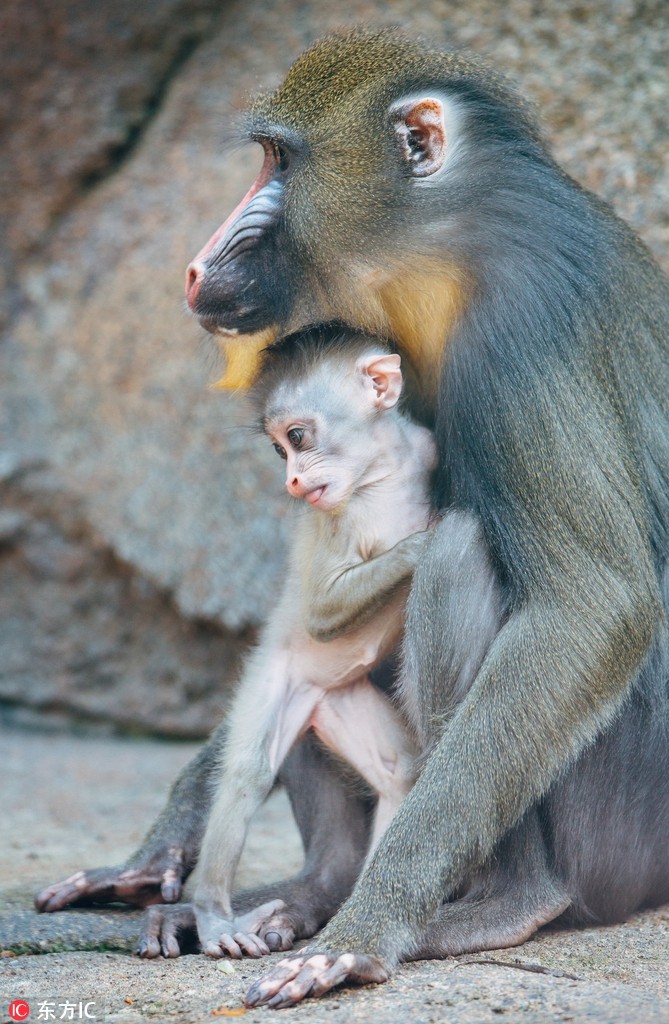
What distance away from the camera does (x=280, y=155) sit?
12.6 feet

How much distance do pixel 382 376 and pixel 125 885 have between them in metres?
1.74

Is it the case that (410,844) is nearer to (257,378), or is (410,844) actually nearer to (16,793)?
(257,378)

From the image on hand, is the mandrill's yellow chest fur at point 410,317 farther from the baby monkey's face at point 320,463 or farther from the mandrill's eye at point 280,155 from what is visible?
the mandrill's eye at point 280,155

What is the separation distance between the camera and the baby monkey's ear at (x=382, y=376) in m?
3.75

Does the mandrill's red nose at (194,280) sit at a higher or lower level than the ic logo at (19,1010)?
higher

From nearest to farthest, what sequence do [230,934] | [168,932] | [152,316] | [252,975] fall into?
[252,975]
[230,934]
[168,932]
[152,316]

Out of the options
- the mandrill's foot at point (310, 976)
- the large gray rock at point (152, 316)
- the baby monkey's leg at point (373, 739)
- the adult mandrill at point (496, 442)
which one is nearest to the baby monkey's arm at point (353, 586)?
the adult mandrill at point (496, 442)

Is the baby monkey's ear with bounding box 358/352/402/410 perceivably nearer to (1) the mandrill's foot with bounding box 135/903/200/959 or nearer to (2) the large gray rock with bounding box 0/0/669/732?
(1) the mandrill's foot with bounding box 135/903/200/959

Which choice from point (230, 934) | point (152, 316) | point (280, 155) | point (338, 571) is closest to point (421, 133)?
point (280, 155)

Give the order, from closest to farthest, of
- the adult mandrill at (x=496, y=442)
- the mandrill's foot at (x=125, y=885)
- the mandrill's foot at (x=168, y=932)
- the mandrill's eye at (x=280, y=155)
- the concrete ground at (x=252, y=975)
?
the concrete ground at (x=252, y=975) → the adult mandrill at (x=496, y=442) → the mandrill's foot at (x=168, y=932) → the mandrill's eye at (x=280, y=155) → the mandrill's foot at (x=125, y=885)

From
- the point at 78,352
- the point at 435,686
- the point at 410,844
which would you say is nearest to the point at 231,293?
the point at 435,686

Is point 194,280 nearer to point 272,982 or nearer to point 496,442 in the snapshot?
point 496,442

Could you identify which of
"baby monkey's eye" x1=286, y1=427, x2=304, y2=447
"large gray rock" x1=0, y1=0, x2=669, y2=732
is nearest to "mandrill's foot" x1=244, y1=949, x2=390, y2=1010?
"baby monkey's eye" x1=286, y1=427, x2=304, y2=447

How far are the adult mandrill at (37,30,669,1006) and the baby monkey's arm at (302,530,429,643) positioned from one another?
11 centimetres
